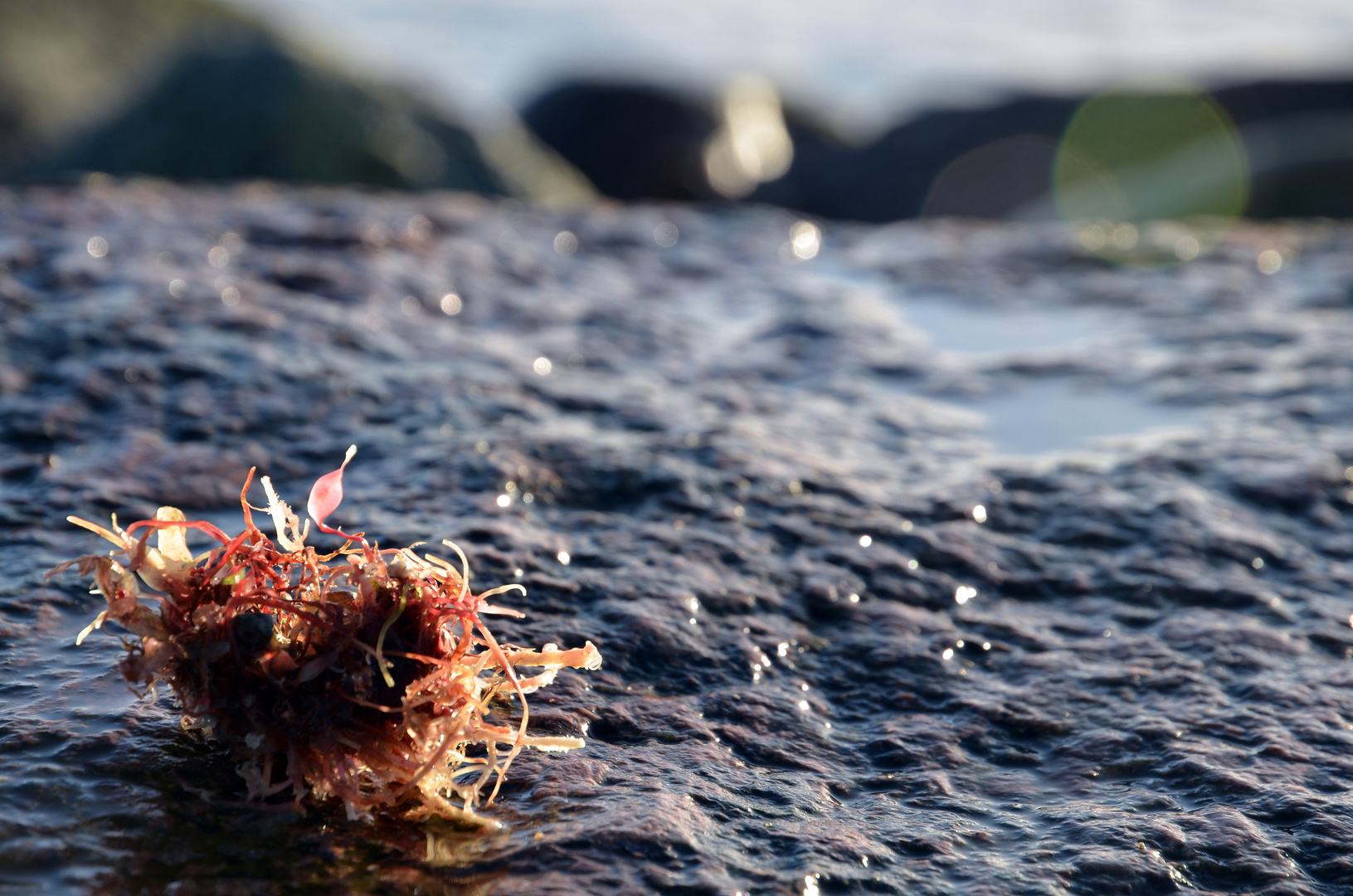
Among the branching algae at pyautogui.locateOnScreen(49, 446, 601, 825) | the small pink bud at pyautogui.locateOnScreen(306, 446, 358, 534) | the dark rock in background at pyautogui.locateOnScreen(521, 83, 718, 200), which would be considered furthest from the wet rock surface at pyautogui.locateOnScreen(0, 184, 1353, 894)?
the dark rock in background at pyautogui.locateOnScreen(521, 83, 718, 200)

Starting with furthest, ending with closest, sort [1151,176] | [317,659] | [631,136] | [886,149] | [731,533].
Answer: [886,149], [631,136], [1151,176], [731,533], [317,659]

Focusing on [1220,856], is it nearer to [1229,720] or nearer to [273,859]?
[1229,720]

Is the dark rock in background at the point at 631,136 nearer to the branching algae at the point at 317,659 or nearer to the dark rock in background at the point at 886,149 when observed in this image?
the dark rock in background at the point at 886,149

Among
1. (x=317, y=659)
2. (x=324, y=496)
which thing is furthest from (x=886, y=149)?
(x=317, y=659)

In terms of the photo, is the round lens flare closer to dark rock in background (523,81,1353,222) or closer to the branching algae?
dark rock in background (523,81,1353,222)

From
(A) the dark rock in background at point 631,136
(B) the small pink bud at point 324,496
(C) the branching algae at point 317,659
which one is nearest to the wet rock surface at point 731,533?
(C) the branching algae at point 317,659

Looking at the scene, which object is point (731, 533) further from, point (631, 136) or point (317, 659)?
point (631, 136)
